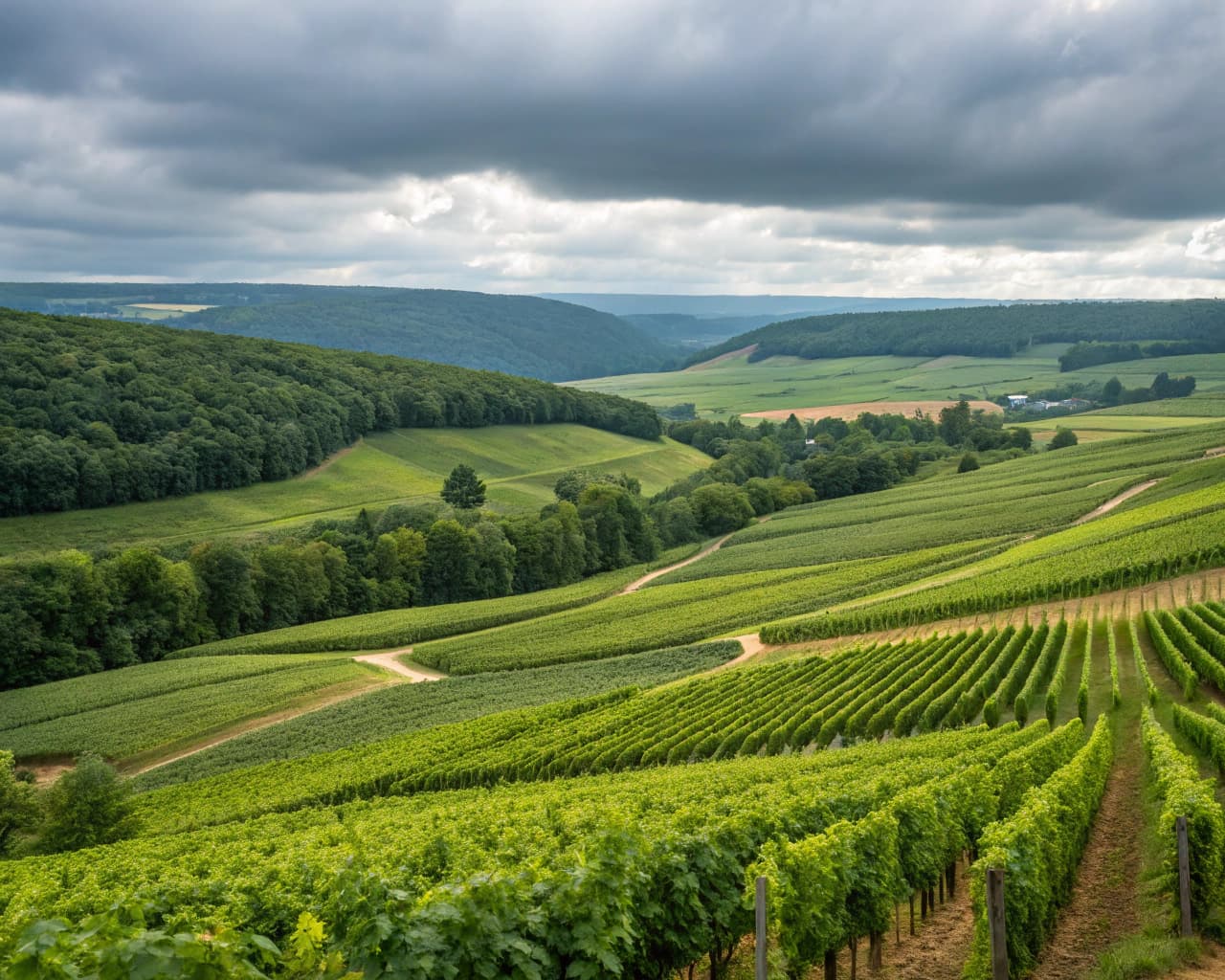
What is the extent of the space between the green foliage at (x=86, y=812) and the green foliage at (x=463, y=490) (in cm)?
7250

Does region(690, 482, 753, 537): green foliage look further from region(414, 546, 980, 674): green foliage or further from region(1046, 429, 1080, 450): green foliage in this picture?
region(1046, 429, 1080, 450): green foliage

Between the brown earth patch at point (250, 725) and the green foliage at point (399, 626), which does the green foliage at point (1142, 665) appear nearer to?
the brown earth patch at point (250, 725)

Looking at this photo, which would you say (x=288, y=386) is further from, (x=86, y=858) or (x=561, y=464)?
(x=86, y=858)

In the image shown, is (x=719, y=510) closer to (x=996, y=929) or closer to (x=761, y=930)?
(x=996, y=929)

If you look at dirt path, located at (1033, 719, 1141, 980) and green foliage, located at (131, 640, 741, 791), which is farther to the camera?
green foliage, located at (131, 640, 741, 791)

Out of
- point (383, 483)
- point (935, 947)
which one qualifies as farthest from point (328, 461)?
point (935, 947)

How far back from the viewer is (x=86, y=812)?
3484 centimetres

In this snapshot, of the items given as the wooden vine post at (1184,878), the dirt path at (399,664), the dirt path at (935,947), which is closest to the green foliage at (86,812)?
the dirt path at (399,664)

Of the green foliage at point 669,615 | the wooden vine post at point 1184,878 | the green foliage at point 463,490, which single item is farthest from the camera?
the green foliage at point 463,490

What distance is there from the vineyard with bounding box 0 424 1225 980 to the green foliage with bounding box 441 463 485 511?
947 inches

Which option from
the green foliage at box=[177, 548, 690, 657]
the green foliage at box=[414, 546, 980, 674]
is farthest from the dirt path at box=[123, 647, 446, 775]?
the green foliage at box=[177, 548, 690, 657]

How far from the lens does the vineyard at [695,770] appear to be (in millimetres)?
11398

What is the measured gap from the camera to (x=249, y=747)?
49.6 m

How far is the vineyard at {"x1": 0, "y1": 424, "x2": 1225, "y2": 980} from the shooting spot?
11.4 meters
